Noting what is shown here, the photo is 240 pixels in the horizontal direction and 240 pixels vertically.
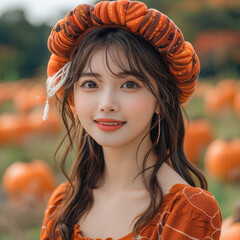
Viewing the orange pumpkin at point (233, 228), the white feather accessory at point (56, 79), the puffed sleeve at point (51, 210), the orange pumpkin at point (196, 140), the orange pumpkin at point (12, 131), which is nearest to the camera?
the white feather accessory at point (56, 79)

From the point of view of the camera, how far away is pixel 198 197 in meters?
1.65

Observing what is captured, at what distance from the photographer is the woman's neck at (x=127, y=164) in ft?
6.05

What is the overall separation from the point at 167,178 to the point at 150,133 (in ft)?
0.82

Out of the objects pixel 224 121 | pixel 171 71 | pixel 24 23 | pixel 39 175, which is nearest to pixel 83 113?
pixel 171 71

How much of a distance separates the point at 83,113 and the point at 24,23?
65.7 ft

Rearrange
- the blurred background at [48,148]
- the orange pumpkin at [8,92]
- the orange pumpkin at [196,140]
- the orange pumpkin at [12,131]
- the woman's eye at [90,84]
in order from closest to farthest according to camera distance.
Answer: the woman's eye at [90,84], the blurred background at [48,148], the orange pumpkin at [196,140], the orange pumpkin at [12,131], the orange pumpkin at [8,92]

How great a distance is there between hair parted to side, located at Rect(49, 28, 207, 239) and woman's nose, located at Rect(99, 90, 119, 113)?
10 cm

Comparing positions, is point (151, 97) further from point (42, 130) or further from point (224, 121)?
point (42, 130)

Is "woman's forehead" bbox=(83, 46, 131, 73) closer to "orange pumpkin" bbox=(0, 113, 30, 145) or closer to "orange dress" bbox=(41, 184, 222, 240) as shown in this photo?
"orange dress" bbox=(41, 184, 222, 240)

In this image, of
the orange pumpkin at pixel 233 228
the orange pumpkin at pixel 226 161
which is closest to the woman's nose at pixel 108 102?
the orange pumpkin at pixel 233 228

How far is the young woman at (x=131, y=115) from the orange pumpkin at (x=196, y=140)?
3.01 meters

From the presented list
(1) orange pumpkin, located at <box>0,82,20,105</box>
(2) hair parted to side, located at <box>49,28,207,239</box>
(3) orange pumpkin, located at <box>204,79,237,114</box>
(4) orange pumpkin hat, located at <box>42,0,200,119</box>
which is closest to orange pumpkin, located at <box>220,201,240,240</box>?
(2) hair parted to side, located at <box>49,28,207,239</box>

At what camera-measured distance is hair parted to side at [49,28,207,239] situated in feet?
5.57

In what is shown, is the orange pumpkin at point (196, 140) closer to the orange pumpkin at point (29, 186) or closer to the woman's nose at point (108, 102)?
the orange pumpkin at point (29, 186)
